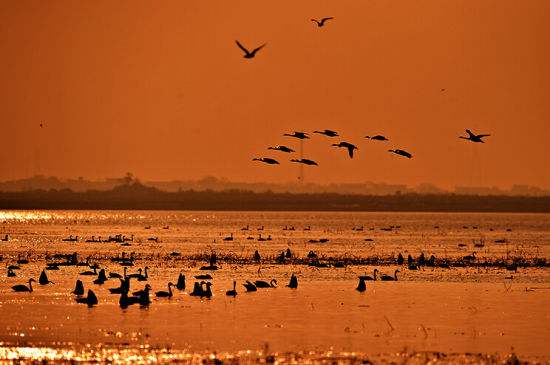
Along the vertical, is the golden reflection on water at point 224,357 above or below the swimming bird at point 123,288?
below

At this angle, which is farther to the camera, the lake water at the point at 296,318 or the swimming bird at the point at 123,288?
the swimming bird at the point at 123,288

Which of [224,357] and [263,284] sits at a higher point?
[263,284]

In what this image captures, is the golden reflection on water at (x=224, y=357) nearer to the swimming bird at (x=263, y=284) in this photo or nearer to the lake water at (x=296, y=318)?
the lake water at (x=296, y=318)

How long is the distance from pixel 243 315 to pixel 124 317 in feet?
12.6

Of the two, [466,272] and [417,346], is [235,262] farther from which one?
[417,346]

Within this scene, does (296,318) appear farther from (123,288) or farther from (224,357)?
(224,357)

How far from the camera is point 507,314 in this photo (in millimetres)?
40750

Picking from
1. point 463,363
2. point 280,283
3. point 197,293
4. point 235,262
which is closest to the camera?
point 463,363

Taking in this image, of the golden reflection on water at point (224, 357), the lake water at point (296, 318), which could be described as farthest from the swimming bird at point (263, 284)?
the golden reflection on water at point (224, 357)

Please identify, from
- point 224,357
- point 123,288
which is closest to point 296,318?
point 123,288

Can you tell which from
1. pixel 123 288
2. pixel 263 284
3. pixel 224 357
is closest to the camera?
pixel 224 357

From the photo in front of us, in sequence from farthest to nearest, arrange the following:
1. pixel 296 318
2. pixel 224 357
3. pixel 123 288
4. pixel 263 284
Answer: pixel 263 284 → pixel 123 288 → pixel 296 318 → pixel 224 357

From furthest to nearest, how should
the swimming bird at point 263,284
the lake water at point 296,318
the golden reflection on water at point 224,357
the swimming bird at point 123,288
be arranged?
the swimming bird at point 263,284 < the swimming bird at point 123,288 < the lake water at point 296,318 < the golden reflection on water at point 224,357

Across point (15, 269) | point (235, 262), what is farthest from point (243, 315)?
point (235, 262)
